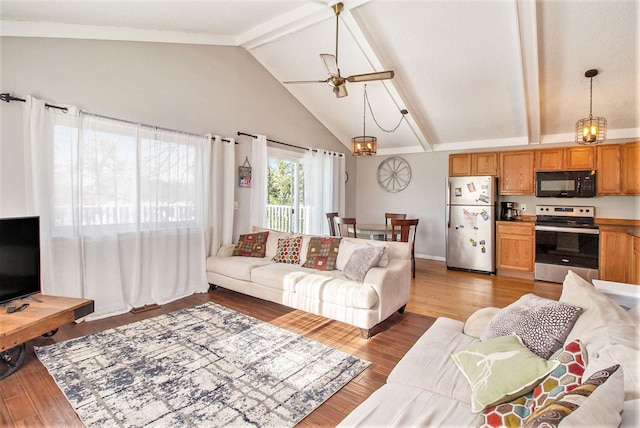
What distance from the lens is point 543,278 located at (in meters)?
4.88

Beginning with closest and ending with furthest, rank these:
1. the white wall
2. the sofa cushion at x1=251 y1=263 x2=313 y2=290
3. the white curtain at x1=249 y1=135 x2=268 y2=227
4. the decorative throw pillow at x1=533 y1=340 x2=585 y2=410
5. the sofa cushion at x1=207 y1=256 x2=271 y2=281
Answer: the decorative throw pillow at x1=533 y1=340 x2=585 y2=410 → the white wall → the sofa cushion at x1=251 y1=263 x2=313 y2=290 → the sofa cushion at x1=207 y1=256 x2=271 y2=281 → the white curtain at x1=249 y1=135 x2=268 y2=227

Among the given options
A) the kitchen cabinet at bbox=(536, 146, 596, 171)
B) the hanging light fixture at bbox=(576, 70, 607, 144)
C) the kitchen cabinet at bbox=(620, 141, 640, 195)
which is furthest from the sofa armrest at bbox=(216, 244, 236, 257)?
the kitchen cabinet at bbox=(620, 141, 640, 195)

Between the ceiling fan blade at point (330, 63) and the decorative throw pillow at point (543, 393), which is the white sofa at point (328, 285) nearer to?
the decorative throw pillow at point (543, 393)

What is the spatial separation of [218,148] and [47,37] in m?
1.99

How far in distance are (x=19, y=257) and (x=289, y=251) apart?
2.59 m

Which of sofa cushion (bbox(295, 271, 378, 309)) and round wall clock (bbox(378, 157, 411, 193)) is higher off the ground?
round wall clock (bbox(378, 157, 411, 193))

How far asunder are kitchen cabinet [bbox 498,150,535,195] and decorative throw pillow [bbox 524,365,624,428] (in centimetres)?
514

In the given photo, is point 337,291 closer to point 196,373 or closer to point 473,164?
point 196,373

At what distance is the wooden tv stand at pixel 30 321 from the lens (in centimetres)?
212

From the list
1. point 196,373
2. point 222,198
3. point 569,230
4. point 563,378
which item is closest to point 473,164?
point 569,230

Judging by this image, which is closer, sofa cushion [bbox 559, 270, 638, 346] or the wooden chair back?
sofa cushion [bbox 559, 270, 638, 346]

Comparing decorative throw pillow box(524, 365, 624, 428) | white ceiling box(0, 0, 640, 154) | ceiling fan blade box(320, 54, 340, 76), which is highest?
white ceiling box(0, 0, 640, 154)

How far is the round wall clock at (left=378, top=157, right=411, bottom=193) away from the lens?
6762 mm

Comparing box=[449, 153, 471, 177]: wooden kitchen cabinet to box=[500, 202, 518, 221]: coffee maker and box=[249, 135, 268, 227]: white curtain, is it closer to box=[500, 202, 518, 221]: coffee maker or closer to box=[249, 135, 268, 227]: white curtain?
box=[500, 202, 518, 221]: coffee maker
